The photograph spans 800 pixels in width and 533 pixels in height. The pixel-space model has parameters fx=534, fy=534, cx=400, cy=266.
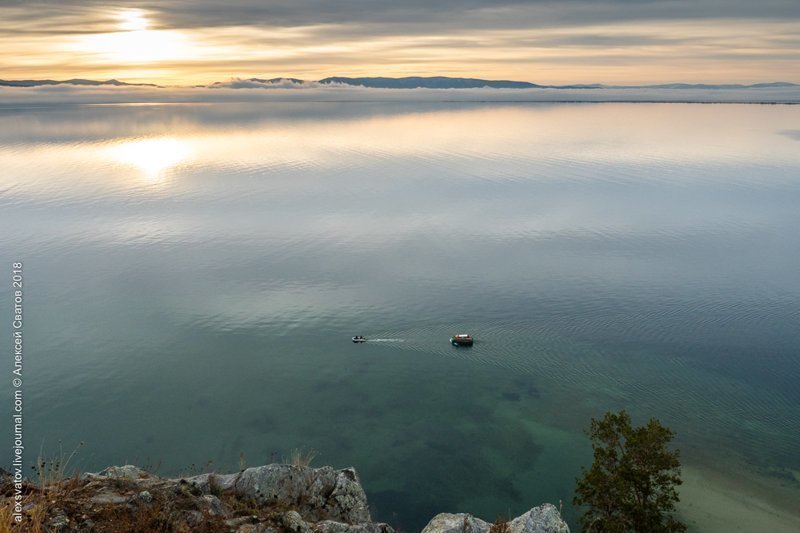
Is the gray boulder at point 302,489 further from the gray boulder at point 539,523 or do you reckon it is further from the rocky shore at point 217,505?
the gray boulder at point 539,523

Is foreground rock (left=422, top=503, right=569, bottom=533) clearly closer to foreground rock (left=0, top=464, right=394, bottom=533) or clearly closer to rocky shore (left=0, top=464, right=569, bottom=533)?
rocky shore (left=0, top=464, right=569, bottom=533)

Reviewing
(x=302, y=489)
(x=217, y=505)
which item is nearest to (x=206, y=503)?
(x=217, y=505)

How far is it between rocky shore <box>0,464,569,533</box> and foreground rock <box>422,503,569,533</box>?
0.17ft

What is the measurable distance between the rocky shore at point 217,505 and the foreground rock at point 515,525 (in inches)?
2.1

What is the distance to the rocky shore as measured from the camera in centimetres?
2073

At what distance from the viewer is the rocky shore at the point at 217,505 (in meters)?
20.7

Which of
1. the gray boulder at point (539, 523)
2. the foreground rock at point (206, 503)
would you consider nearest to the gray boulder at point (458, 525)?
the gray boulder at point (539, 523)

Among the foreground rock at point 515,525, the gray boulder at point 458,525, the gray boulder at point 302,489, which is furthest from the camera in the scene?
the gray boulder at point 302,489

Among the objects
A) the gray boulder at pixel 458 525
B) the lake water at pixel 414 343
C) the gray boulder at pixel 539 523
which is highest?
the gray boulder at pixel 539 523

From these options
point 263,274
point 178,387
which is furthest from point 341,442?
point 263,274

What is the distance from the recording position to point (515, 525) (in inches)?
1136

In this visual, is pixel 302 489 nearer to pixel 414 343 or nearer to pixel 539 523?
pixel 539 523

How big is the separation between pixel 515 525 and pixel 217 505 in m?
15.5

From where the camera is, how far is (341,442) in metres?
56.2
